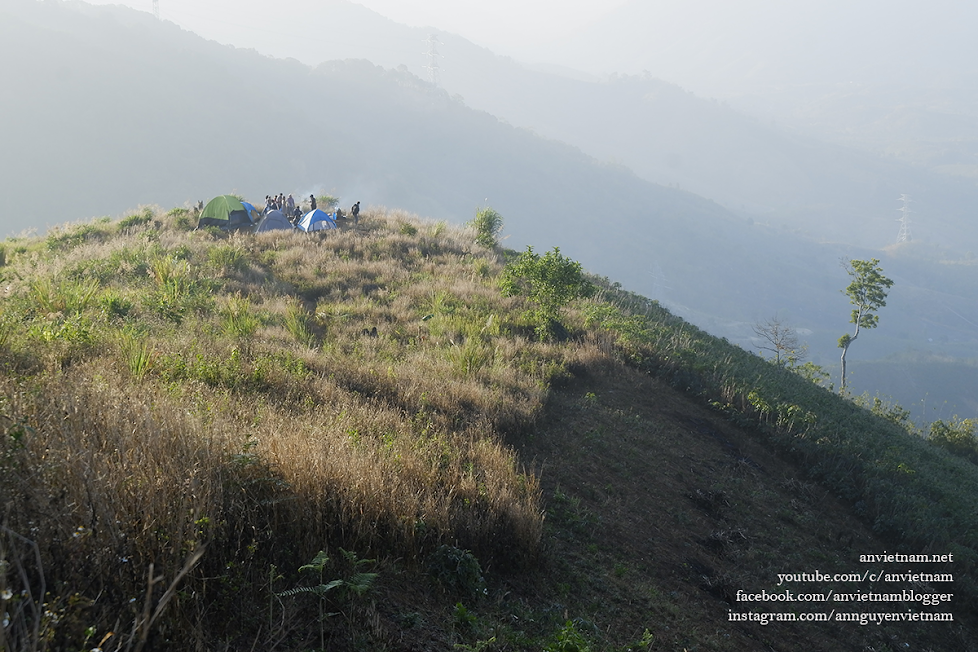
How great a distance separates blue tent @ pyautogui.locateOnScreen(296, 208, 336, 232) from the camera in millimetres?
19828

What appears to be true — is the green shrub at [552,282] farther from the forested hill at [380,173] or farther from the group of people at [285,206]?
the forested hill at [380,173]

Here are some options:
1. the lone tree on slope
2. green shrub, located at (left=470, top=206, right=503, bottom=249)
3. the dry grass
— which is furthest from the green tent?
the lone tree on slope

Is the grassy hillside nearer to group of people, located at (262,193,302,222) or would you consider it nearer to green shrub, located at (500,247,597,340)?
green shrub, located at (500,247,597,340)

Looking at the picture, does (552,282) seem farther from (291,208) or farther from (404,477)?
(291,208)

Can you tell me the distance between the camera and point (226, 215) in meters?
19.9

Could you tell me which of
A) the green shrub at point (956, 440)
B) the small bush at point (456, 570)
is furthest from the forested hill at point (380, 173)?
the small bush at point (456, 570)

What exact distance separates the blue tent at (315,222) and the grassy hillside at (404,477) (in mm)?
7673

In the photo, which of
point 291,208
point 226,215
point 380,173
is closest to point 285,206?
point 291,208

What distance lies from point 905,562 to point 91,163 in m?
129

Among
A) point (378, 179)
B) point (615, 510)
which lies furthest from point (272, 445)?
point (378, 179)

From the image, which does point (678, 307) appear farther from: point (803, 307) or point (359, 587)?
point (359, 587)

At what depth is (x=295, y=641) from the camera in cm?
219

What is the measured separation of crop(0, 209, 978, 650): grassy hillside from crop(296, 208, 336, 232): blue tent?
25.2ft

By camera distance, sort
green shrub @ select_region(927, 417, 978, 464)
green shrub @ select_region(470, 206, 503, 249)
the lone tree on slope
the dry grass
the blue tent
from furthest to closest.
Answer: the lone tree on slope → green shrub @ select_region(470, 206, 503, 249) → the blue tent → green shrub @ select_region(927, 417, 978, 464) → the dry grass
